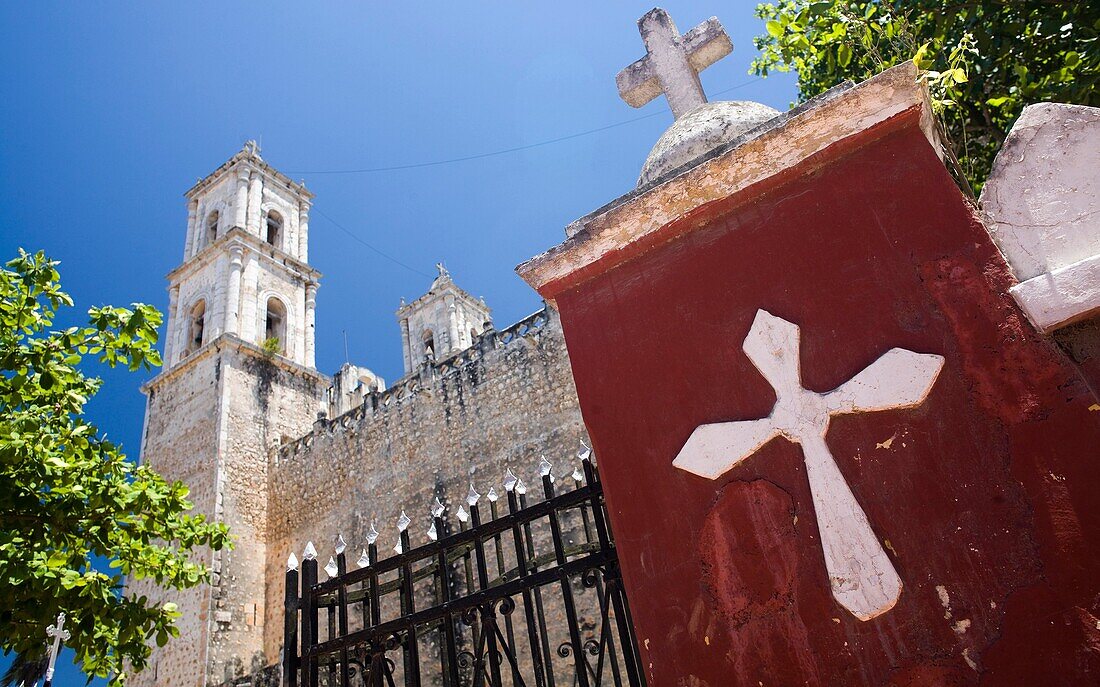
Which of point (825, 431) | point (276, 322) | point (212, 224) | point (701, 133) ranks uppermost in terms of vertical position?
point (212, 224)

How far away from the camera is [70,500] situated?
399 centimetres

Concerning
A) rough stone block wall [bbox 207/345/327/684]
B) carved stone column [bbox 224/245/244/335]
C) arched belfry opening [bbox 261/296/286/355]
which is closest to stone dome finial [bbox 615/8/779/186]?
rough stone block wall [bbox 207/345/327/684]

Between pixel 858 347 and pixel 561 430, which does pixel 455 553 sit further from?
pixel 561 430

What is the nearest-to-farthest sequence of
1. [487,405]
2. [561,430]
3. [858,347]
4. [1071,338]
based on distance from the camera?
[1071,338], [858,347], [561,430], [487,405]

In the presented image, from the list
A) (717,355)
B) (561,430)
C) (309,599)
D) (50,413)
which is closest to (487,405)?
(561,430)

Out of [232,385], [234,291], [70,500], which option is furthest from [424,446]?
[70,500]

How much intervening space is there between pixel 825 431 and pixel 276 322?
56.9ft

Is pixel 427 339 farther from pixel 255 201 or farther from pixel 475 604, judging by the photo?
pixel 475 604

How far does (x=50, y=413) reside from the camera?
473 cm

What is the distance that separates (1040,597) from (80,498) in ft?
14.9

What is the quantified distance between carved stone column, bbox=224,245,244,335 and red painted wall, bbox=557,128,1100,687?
14.8 meters

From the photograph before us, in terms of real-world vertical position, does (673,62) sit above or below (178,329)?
below

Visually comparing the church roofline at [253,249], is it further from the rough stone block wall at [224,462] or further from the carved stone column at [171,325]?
the rough stone block wall at [224,462]

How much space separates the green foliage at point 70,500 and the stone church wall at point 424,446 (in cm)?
695
